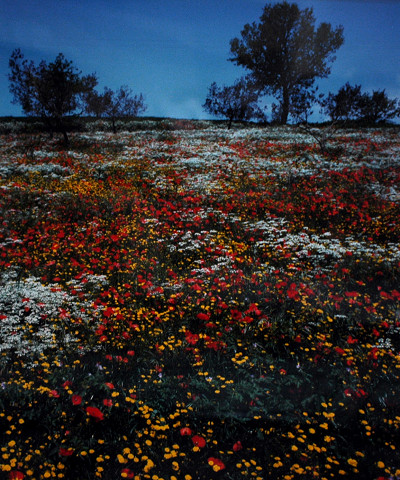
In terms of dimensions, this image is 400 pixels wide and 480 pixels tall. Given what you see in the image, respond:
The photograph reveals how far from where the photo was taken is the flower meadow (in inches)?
153

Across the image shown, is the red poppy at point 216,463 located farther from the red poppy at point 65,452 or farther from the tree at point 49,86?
the tree at point 49,86

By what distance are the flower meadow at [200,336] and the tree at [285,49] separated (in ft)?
130

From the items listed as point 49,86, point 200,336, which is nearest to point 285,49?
point 49,86

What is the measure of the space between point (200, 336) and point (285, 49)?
51.3 meters

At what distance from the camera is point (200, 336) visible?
19.5 feet

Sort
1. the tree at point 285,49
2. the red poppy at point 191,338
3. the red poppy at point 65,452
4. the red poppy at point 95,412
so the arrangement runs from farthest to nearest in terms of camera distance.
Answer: the tree at point 285,49 → the red poppy at point 191,338 → the red poppy at point 95,412 → the red poppy at point 65,452

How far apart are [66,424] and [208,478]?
1792 mm

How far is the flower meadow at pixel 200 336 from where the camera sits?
3885 mm

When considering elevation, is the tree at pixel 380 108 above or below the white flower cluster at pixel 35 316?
above

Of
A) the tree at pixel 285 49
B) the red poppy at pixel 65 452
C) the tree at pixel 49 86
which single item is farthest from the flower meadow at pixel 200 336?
the tree at pixel 285 49

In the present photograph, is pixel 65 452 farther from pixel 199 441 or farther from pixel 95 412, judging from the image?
pixel 199 441

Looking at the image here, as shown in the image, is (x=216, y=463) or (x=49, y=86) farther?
(x=49, y=86)

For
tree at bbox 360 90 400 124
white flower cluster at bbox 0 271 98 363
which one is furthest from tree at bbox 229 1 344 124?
white flower cluster at bbox 0 271 98 363

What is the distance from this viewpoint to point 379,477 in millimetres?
3502
